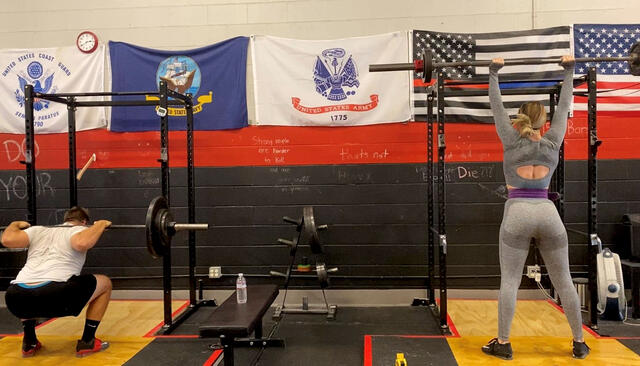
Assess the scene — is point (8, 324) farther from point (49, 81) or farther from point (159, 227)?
point (49, 81)

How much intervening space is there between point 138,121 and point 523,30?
3567mm

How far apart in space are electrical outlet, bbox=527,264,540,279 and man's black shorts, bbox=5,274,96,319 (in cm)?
348

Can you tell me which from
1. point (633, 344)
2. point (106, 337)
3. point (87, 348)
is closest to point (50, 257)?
point (87, 348)

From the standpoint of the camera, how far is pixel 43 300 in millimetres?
2502

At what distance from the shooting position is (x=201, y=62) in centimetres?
388

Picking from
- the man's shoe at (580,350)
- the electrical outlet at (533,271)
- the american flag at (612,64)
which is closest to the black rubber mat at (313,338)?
the man's shoe at (580,350)

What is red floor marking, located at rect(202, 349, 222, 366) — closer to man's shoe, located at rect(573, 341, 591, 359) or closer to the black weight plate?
the black weight plate

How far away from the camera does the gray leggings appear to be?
2354 millimetres

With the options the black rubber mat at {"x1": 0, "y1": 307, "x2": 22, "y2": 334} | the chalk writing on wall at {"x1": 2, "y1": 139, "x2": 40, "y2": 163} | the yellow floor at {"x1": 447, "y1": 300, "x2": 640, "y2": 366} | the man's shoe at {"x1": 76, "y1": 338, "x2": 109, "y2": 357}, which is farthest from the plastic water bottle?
the chalk writing on wall at {"x1": 2, "y1": 139, "x2": 40, "y2": 163}

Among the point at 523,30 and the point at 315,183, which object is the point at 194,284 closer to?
the point at 315,183

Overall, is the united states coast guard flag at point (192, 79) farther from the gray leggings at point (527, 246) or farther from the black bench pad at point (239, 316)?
the gray leggings at point (527, 246)

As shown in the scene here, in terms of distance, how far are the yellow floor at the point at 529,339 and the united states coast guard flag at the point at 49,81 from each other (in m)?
3.55

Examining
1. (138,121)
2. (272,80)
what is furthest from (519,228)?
(138,121)

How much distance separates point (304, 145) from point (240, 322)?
2026 mm
